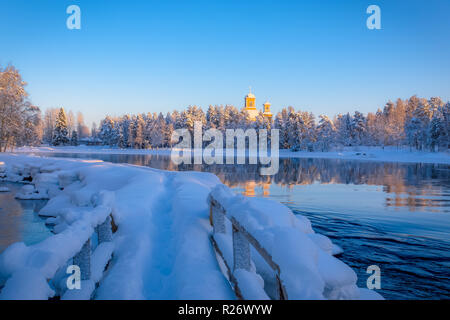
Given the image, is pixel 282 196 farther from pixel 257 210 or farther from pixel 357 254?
pixel 257 210

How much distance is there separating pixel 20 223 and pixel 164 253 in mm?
7590

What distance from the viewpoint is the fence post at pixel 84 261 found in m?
3.74

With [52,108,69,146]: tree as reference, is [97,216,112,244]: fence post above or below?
below

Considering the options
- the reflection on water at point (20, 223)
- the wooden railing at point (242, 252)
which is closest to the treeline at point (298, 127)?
the reflection on water at point (20, 223)

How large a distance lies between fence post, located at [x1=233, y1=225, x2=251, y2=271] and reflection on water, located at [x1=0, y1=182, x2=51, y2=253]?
660 cm

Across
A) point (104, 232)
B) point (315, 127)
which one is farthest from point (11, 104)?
point (315, 127)

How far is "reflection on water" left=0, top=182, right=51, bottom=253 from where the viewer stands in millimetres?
8133

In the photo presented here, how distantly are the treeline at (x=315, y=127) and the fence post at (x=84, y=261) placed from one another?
2647 inches

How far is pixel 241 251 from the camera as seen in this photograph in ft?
12.1

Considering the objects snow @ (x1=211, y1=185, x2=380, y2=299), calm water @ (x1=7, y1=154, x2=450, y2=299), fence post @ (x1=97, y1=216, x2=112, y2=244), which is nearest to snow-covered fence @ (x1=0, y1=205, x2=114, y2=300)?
fence post @ (x1=97, y1=216, x2=112, y2=244)

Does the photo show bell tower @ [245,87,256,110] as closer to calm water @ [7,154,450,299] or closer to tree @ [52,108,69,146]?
tree @ [52,108,69,146]

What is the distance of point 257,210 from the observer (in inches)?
140
